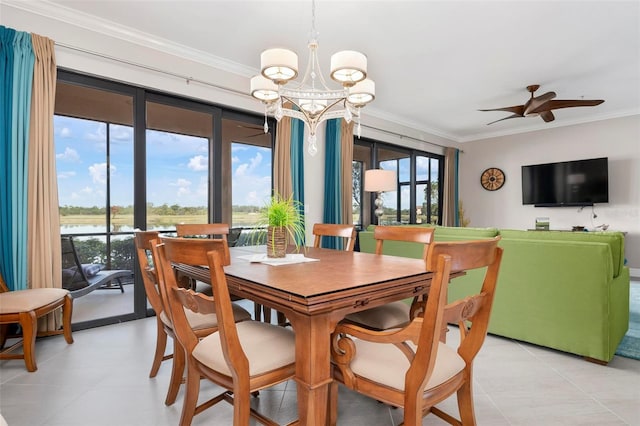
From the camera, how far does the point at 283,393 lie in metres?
1.94

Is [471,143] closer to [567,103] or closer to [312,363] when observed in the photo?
[567,103]

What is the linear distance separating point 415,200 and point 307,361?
19.5 feet

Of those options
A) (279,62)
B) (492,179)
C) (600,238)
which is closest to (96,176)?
(279,62)

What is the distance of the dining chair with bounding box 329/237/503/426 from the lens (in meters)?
1.03

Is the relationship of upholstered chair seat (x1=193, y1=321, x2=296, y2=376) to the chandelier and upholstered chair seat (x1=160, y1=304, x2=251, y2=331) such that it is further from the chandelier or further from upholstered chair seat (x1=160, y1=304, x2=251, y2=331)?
the chandelier

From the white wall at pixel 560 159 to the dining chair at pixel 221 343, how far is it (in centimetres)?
653

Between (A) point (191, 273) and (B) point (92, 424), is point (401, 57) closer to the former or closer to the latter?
(A) point (191, 273)

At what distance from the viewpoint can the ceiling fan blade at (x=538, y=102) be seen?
3888 mm

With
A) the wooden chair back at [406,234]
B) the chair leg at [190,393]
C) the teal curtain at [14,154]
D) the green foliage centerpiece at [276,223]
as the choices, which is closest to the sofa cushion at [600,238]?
the wooden chair back at [406,234]

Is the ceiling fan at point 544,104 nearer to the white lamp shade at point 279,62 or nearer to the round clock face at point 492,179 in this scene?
the round clock face at point 492,179

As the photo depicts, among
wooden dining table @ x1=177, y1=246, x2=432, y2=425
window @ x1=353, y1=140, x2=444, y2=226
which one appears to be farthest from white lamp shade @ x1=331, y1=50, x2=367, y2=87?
window @ x1=353, y1=140, x2=444, y2=226

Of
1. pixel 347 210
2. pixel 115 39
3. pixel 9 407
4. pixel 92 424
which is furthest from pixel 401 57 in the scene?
pixel 9 407

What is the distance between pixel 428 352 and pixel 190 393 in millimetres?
1029

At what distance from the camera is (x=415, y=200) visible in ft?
22.0
